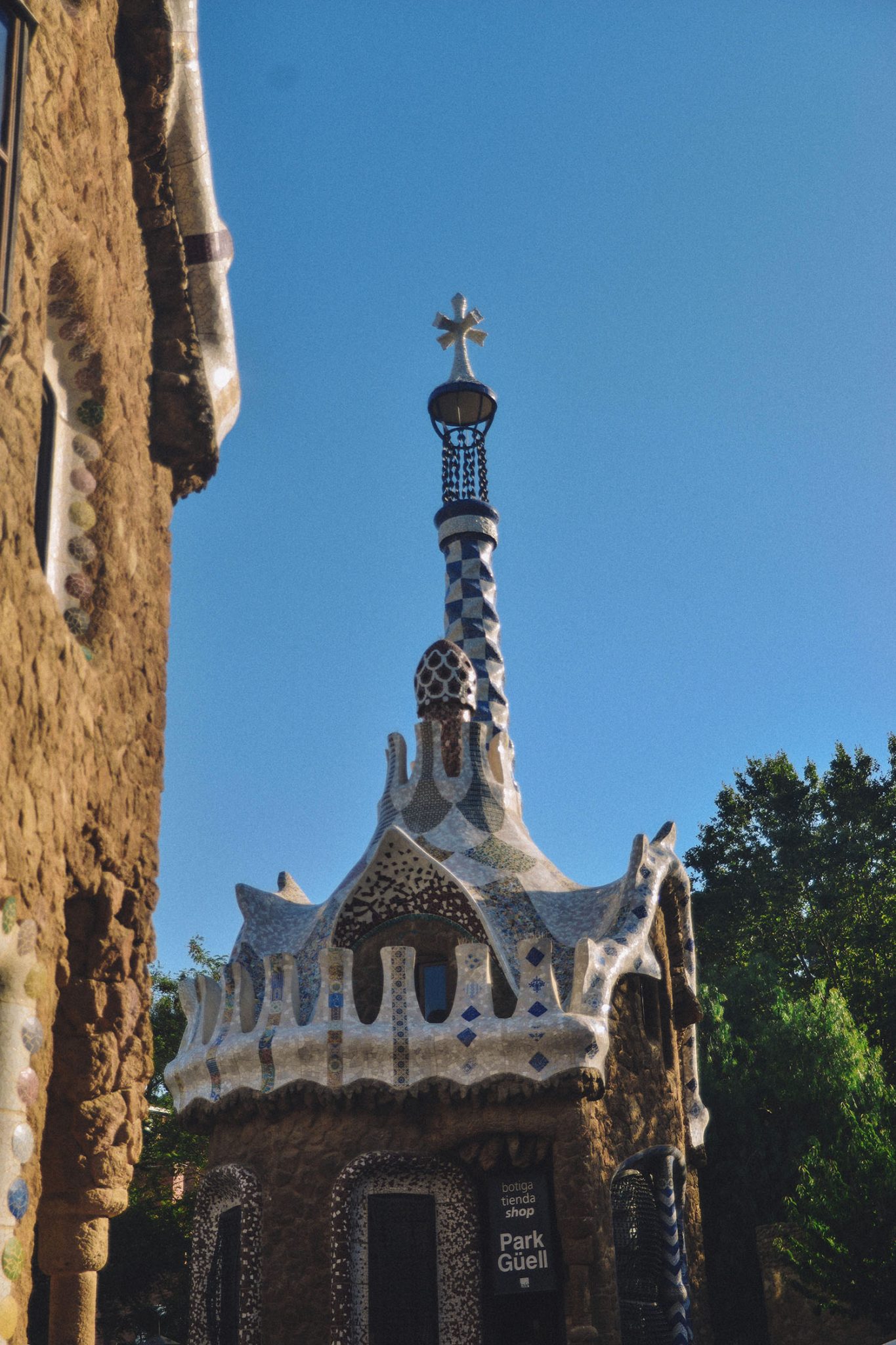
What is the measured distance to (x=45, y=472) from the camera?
4289mm

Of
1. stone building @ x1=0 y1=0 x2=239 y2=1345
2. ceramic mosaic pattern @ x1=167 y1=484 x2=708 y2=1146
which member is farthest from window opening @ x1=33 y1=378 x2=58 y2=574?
ceramic mosaic pattern @ x1=167 y1=484 x2=708 y2=1146

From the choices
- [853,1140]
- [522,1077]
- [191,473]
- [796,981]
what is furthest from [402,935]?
[796,981]

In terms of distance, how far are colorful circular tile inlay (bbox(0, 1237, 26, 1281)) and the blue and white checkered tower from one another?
9272mm

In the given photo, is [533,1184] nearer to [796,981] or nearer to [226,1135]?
[226,1135]

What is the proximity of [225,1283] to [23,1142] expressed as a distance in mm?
6511

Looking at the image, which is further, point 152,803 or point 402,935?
point 402,935

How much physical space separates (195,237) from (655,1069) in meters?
7.20

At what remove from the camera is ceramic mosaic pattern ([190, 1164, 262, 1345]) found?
28.5 feet

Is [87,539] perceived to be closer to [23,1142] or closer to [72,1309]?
[23,1142]

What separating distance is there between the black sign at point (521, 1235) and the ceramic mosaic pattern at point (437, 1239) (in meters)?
0.20

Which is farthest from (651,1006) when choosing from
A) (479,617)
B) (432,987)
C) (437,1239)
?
(479,617)

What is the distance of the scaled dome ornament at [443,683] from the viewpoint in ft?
38.7

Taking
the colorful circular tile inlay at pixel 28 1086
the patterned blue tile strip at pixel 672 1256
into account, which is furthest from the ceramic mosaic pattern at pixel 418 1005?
the colorful circular tile inlay at pixel 28 1086

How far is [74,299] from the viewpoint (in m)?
4.30
